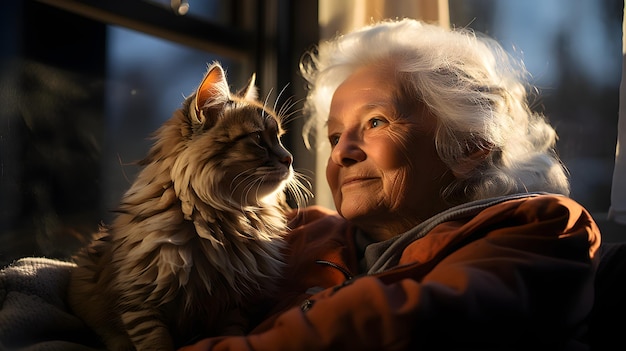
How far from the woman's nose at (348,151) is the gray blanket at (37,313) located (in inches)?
27.8

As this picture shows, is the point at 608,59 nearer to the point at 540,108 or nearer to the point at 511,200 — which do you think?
the point at 540,108

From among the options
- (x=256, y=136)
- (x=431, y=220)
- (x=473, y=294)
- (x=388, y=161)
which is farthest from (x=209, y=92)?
(x=473, y=294)

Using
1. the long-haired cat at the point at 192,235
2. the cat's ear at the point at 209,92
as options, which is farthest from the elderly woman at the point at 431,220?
the cat's ear at the point at 209,92

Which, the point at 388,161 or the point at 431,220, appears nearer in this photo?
the point at 431,220

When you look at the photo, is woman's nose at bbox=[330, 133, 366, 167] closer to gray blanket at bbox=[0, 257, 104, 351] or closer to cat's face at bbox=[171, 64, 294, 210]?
cat's face at bbox=[171, 64, 294, 210]

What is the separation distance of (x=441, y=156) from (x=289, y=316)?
654mm

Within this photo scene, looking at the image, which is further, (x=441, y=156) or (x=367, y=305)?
(x=441, y=156)

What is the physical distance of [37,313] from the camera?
128cm

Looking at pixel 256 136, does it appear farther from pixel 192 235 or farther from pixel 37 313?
pixel 37 313

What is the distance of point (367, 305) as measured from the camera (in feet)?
2.97

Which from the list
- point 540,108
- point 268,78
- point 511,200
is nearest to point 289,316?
point 511,200

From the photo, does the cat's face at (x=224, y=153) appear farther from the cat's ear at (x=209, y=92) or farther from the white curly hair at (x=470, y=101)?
the white curly hair at (x=470, y=101)

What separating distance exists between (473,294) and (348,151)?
2.02 ft

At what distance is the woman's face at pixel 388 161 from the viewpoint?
144 cm
